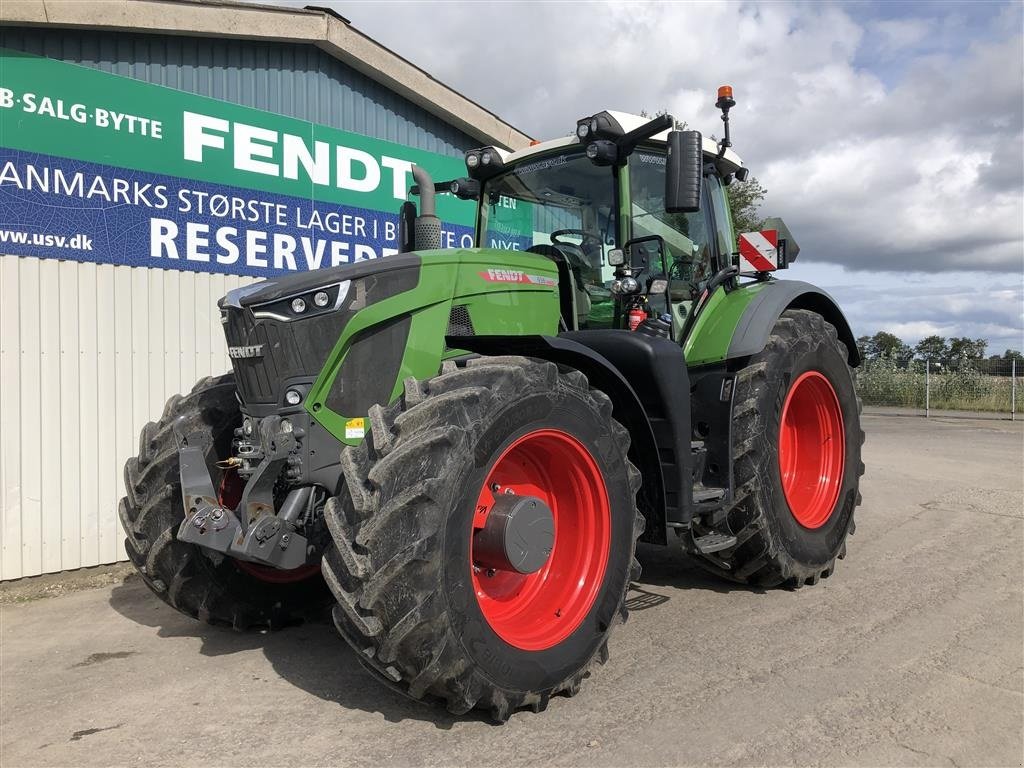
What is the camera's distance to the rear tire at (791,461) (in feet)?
14.8

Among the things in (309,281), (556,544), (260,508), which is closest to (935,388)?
(556,544)

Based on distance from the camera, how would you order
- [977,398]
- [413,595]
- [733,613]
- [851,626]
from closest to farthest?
[413,595], [851,626], [733,613], [977,398]

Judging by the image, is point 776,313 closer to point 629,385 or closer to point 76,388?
point 629,385

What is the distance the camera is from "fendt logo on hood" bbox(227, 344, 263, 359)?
3.38 m

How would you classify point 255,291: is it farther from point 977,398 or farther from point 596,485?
point 977,398

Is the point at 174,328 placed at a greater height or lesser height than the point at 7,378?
greater

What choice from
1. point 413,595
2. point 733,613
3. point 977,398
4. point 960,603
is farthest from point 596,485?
point 977,398

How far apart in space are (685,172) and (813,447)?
2566mm

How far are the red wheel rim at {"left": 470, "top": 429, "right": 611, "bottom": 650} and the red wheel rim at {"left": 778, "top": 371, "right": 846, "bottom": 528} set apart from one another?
86.8 inches

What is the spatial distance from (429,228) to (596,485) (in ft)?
6.27

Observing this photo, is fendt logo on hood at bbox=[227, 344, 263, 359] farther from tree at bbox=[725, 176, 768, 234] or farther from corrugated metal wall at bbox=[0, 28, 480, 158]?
tree at bbox=[725, 176, 768, 234]

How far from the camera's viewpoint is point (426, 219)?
4.58 metres

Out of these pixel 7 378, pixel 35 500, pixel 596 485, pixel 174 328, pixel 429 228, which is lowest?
pixel 35 500

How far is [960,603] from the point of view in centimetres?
456
